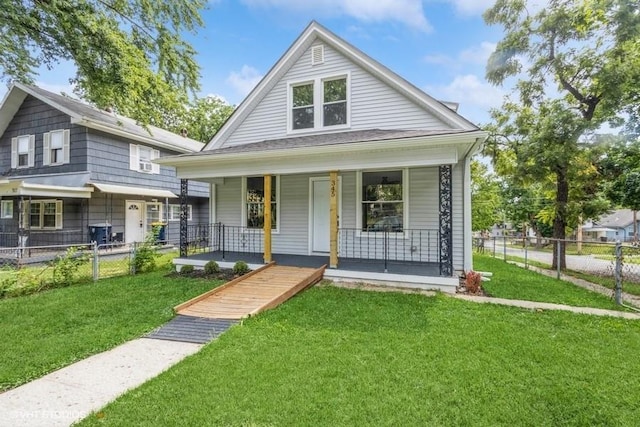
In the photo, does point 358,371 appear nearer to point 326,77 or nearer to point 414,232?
point 414,232

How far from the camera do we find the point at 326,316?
5.33m

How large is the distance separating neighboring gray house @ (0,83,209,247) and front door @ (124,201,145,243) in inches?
1.8

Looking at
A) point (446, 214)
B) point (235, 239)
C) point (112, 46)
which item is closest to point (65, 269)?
point (235, 239)

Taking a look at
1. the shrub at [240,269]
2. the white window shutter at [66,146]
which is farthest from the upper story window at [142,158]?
the shrub at [240,269]

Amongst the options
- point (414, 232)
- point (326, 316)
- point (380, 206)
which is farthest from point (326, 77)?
point (326, 316)

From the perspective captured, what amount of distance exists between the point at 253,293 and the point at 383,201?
13.9 feet

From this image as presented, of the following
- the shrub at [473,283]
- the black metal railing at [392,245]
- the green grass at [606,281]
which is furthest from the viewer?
the black metal railing at [392,245]

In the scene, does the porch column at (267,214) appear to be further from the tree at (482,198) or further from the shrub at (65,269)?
the tree at (482,198)

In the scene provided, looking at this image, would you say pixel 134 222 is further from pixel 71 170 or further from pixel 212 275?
pixel 212 275

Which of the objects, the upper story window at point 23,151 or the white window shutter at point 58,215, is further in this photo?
the upper story window at point 23,151

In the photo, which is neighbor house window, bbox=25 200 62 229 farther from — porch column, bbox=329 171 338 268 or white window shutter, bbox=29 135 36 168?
porch column, bbox=329 171 338 268

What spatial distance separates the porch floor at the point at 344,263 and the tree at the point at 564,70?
19.6 ft

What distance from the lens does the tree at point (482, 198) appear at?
21.4 m

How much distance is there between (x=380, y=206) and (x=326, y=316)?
13.9ft
